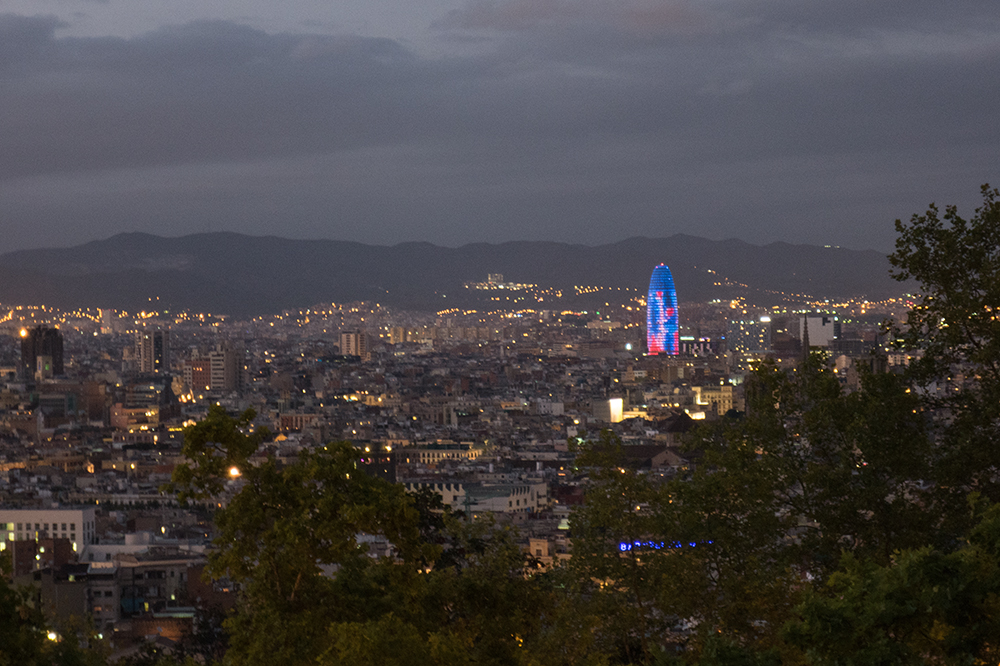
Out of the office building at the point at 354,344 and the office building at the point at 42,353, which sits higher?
the office building at the point at 42,353

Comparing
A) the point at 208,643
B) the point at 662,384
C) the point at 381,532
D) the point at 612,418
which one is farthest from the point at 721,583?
the point at 662,384

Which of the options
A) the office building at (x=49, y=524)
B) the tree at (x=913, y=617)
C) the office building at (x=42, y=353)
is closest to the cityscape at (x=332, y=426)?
the office building at (x=49, y=524)

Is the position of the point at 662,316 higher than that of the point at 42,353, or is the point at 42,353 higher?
the point at 42,353

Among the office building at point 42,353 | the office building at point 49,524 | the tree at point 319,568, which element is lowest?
the office building at point 49,524

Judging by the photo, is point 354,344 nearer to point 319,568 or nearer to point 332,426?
point 332,426

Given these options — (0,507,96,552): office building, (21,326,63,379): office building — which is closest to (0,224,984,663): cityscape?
(0,507,96,552): office building

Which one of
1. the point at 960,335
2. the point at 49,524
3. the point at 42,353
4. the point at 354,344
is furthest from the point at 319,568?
the point at 354,344

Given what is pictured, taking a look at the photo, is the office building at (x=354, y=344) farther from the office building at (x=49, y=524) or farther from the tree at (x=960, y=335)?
the tree at (x=960, y=335)

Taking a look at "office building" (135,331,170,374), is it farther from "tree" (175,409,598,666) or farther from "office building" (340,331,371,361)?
"tree" (175,409,598,666)

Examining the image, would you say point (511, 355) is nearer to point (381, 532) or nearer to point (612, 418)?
point (612, 418)
